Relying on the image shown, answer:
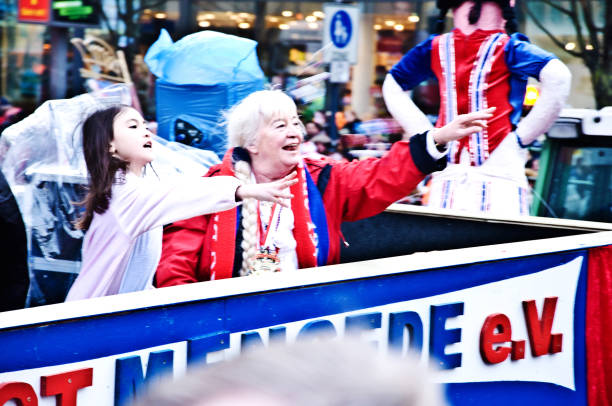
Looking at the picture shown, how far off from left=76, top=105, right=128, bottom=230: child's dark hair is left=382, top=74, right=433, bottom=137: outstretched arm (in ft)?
7.00

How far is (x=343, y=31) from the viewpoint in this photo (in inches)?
372

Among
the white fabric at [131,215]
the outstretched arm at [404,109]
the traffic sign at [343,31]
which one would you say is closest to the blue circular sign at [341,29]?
the traffic sign at [343,31]

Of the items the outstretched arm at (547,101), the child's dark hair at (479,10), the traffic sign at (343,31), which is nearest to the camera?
the outstretched arm at (547,101)

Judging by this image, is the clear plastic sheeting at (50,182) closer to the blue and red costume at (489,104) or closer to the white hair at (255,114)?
the white hair at (255,114)

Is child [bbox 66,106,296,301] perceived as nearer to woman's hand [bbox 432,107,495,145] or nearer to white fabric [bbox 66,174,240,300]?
white fabric [bbox 66,174,240,300]

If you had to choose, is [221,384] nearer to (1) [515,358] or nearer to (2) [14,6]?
(1) [515,358]

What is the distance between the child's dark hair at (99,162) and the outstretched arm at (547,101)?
7.50 feet

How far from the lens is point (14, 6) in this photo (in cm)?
1761

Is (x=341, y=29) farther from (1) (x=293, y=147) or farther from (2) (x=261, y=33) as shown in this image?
(2) (x=261, y=33)

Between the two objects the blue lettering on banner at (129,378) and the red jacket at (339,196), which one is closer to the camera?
the blue lettering on banner at (129,378)

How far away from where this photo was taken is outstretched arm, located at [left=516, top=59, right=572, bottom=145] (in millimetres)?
4500

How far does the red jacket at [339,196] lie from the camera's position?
3154 mm

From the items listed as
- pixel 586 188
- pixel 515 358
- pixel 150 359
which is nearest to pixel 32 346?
pixel 150 359

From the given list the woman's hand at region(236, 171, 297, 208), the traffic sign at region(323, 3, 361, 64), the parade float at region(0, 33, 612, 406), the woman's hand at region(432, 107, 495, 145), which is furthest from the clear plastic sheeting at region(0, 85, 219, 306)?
the traffic sign at region(323, 3, 361, 64)
